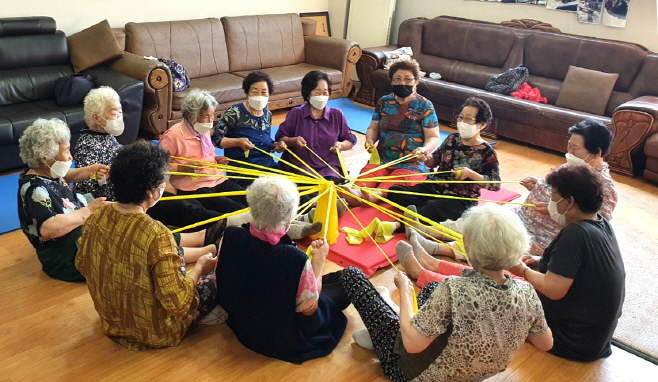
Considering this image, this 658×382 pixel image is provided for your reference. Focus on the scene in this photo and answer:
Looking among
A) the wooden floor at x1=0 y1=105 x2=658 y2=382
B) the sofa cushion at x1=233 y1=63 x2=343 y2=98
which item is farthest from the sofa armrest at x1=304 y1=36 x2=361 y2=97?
the wooden floor at x1=0 y1=105 x2=658 y2=382

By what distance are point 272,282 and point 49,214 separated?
4.51 ft

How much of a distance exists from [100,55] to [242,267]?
13.0 ft

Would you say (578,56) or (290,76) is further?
(290,76)

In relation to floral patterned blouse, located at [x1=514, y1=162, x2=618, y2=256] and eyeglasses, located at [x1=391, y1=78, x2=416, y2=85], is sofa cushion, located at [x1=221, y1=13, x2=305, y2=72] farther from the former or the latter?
floral patterned blouse, located at [x1=514, y1=162, x2=618, y2=256]

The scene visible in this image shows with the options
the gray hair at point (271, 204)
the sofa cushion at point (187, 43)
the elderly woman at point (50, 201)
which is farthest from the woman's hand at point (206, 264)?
the sofa cushion at point (187, 43)

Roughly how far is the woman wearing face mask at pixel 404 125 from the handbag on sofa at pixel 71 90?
2.68 meters

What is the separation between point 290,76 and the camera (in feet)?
23.1

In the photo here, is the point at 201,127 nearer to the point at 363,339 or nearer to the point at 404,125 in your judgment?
the point at 404,125

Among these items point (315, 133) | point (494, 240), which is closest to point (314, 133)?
point (315, 133)

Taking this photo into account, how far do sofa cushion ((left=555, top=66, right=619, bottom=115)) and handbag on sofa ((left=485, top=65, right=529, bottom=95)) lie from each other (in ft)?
1.69

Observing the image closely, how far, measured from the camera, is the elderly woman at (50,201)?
2986 millimetres

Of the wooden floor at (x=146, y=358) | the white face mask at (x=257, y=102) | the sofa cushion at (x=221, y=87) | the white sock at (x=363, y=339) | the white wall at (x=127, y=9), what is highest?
the white wall at (x=127, y=9)

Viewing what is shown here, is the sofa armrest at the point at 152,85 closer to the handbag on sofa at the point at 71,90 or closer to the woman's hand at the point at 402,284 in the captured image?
the handbag on sofa at the point at 71,90

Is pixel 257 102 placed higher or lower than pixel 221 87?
higher
